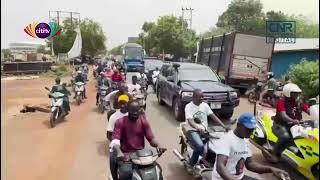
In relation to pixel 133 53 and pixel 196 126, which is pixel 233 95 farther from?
pixel 133 53

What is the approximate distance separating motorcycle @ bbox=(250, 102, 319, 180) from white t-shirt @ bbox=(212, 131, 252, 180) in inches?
39.3

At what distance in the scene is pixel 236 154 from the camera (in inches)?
152

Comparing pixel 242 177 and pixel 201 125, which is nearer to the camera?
pixel 242 177

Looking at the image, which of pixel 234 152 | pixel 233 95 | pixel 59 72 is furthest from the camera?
pixel 59 72

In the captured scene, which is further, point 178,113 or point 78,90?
point 78,90

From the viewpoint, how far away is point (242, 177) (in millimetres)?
3957

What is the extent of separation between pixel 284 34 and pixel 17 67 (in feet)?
93.2

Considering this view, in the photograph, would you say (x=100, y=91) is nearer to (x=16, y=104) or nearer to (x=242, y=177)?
(x=16, y=104)

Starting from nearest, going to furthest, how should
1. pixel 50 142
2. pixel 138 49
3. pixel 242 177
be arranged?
1. pixel 242 177
2. pixel 50 142
3. pixel 138 49

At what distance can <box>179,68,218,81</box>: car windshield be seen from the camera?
40.0ft

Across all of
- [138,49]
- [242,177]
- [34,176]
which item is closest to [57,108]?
[34,176]

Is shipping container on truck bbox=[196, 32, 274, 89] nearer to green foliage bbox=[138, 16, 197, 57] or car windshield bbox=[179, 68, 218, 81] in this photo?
car windshield bbox=[179, 68, 218, 81]

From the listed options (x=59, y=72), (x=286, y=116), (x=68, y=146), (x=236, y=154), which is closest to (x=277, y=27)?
(x=68, y=146)

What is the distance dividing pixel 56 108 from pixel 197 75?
445cm
